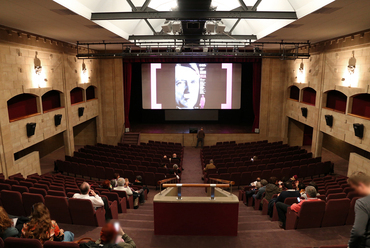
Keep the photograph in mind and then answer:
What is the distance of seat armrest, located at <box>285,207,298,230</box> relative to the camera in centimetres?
478

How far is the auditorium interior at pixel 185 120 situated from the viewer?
15.3ft

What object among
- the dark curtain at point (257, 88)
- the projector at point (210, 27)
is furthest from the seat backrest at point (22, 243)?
the dark curtain at point (257, 88)

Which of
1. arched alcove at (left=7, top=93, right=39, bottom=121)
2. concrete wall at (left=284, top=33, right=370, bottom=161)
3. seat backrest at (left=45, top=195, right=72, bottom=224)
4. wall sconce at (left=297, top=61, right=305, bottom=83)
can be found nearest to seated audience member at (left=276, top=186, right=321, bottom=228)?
seat backrest at (left=45, top=195, right=72, bottom=224)

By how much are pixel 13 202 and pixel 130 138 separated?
1202cm

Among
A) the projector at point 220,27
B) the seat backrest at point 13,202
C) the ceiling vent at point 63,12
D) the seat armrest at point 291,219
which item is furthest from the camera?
the projector at point 220,27

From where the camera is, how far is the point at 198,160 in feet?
45.9

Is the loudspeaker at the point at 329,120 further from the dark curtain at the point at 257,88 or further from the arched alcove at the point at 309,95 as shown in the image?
the dark curtain at the point at 257,88

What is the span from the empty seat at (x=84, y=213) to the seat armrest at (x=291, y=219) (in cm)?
354

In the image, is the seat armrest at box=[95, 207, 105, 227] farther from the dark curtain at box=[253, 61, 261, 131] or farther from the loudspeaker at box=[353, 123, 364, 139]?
the dark curtain at box=[253, 61, 261, 131]

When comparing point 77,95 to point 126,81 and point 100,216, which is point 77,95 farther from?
point 100,216

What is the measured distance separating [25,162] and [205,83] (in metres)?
11.8

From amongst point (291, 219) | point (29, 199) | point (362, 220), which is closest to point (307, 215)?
point (291, 219)

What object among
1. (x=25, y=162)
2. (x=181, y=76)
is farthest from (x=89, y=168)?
(x=181, y=76)

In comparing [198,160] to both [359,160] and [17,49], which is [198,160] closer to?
[359,160]
